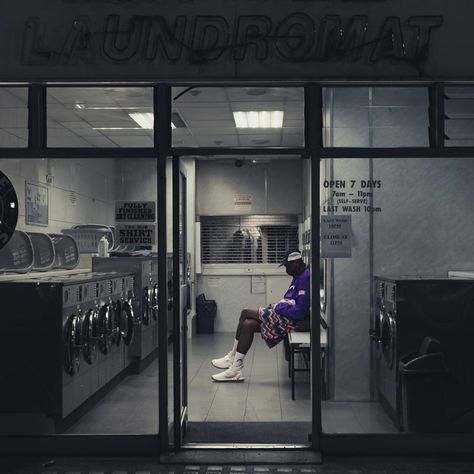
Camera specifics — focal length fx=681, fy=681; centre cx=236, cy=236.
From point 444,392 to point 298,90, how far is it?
7.57 feet

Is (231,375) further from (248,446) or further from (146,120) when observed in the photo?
(146,120)

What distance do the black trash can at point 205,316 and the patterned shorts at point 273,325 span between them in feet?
14.1

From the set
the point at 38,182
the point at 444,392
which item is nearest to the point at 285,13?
the point at 38,182

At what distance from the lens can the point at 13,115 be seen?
4.66 m

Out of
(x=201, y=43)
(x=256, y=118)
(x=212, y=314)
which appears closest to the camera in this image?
(x=201, y=43)

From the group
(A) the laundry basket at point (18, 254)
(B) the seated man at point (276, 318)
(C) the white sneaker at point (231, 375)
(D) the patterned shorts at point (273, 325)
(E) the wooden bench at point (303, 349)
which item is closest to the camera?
(E) the wooden bench at point (303, 349)

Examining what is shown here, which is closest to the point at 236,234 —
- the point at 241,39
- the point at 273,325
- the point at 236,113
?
the point at 273,325

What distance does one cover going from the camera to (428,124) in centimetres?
464

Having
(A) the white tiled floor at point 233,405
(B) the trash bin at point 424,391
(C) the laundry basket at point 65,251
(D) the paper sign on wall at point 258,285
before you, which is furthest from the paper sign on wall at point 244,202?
(B) the trash bin at point 424,391

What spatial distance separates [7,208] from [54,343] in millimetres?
1016

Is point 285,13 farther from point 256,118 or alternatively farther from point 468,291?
point 468,291

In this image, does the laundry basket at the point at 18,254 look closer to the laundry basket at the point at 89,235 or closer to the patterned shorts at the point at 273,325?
the laundry basket at the point at 89,235

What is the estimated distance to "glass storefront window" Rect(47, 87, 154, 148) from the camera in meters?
4.66

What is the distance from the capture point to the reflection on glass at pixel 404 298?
4695mm
